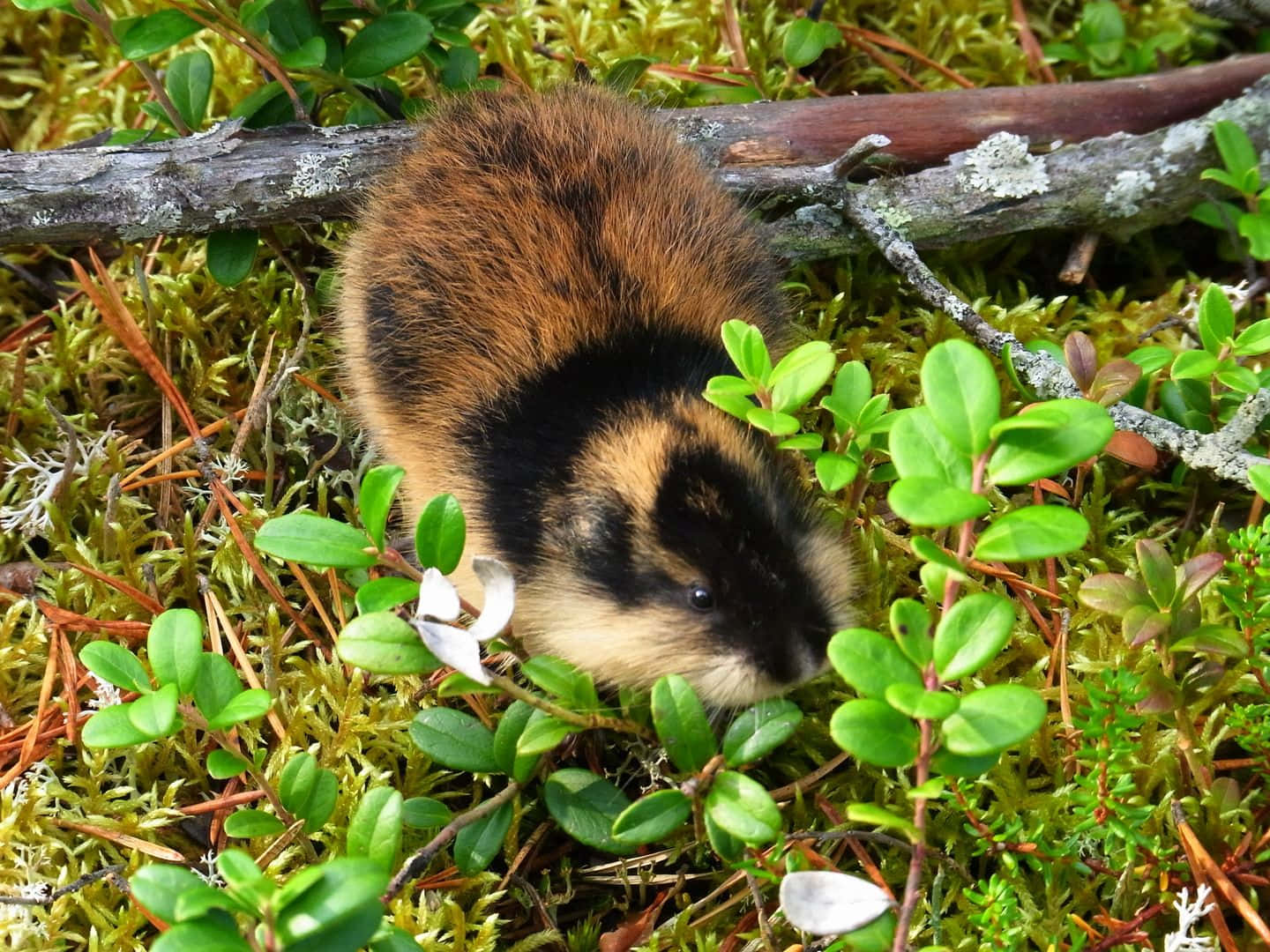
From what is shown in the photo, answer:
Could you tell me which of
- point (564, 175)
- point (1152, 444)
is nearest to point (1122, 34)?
point (1152, 444)

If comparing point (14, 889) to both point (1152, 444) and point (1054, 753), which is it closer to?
point (1054, 753)

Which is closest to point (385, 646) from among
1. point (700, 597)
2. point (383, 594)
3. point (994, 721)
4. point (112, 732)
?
point (383, 594)

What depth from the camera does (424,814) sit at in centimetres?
291

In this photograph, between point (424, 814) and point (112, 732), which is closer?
point (112, 732)

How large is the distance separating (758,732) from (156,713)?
4.55ft

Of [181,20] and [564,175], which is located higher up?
[181,20]

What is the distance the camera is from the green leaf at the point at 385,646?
8.46 feet

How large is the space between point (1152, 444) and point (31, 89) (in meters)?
4.76

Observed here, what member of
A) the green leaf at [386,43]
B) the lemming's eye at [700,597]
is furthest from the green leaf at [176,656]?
the green leaf at [386,43]

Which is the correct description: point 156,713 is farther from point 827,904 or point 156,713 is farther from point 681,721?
point 827,904

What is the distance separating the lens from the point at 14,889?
2977 mm

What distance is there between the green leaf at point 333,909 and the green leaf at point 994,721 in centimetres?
116

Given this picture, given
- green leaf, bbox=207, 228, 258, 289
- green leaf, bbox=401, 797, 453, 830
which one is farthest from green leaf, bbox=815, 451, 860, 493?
green leaf, bbox=207, 228, 258, 289

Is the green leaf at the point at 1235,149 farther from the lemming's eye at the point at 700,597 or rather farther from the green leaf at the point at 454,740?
the green leaf at the point at 454,740
